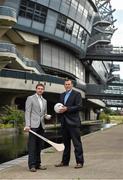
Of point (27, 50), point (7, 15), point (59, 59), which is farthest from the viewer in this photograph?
point (59, 59)

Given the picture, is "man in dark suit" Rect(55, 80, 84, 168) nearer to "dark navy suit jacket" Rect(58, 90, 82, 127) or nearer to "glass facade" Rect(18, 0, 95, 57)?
"dark navy suit jacket" Rect(58, 90, 82, 127)

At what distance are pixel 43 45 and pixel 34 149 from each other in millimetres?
64035

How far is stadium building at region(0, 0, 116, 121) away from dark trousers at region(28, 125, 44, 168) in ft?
126

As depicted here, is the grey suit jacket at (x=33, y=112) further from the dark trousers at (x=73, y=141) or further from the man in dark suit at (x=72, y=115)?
the dark trousers at (x=73, y=141)

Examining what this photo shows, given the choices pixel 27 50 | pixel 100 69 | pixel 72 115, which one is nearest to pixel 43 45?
pixel 27 50

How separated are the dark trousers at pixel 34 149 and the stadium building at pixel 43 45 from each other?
38294 millimetres

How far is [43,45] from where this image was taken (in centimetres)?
7581

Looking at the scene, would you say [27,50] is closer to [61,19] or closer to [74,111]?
[61,19]

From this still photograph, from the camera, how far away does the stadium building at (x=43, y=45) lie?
56.1 metres

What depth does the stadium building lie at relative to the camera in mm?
56091

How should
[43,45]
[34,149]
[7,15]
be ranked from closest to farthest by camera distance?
[34,149], [7,15], [43,45]

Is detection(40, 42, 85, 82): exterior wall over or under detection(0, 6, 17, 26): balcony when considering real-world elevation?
under

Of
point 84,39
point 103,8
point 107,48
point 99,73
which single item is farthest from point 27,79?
point 103,8

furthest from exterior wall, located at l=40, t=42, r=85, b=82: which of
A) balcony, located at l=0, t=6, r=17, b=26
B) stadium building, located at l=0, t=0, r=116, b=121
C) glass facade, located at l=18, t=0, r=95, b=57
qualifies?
balcony, located at l=0, t=6, r=17, b=26
